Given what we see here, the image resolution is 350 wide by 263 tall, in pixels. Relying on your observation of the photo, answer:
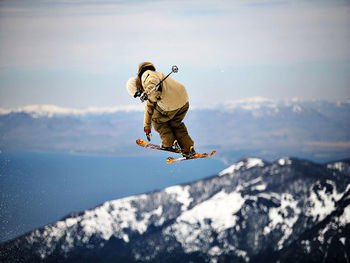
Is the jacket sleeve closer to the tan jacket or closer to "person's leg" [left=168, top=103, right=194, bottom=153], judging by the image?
the tan jacket

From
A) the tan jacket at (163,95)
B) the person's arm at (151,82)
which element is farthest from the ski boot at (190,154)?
the person's arm at (151,82)

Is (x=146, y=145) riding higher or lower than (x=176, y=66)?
lower

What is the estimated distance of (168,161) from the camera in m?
20.3

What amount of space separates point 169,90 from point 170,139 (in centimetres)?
285

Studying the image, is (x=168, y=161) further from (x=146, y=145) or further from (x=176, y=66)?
(x=176, y=66)

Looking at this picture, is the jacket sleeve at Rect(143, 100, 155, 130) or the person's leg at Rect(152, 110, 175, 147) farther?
the person's leg at Rect(152, 110, 175, 147)

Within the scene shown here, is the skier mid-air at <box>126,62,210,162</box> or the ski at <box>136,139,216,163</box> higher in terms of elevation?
the skier mid-air at <box>126,62,210,162</box>

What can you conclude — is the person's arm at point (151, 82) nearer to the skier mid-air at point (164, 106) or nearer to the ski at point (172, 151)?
the skier mid-air at point (164, 106)

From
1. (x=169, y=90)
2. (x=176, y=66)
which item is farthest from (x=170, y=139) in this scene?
(x=176, y=66)

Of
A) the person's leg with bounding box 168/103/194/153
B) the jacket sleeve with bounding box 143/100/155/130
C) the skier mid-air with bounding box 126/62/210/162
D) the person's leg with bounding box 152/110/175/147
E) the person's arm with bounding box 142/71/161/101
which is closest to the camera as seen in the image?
the person's arm with bounding box 142/71/161/101

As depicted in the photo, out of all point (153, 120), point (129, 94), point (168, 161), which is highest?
point (129, 94)

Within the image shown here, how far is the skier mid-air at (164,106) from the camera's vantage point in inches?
682

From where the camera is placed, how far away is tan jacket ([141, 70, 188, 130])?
1719cm

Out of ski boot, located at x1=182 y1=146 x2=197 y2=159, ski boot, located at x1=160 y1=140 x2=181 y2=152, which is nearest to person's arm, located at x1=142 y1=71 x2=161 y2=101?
ski boot, located at x1=160 y1=140 x2=181 y2=152
